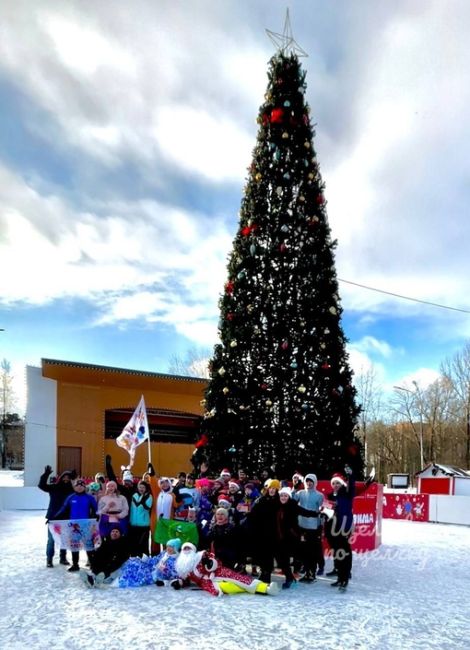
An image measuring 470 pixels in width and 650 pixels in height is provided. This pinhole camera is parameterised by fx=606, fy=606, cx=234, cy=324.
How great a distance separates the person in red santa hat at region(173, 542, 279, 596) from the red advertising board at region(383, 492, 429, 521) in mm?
13611

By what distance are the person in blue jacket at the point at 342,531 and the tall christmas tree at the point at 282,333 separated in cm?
447

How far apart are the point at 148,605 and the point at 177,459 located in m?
22.7

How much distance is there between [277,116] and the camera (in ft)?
49.5

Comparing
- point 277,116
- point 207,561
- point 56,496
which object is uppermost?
point 277,116

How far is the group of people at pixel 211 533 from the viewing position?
27.8 ft

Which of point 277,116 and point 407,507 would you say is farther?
point 407,507

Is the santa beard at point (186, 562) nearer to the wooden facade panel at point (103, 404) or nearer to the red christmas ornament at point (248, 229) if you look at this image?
the red christmas ornament at point (248, 229)

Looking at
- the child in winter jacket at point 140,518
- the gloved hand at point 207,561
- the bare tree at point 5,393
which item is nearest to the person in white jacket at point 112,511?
the child in winter jacket at point 140,518

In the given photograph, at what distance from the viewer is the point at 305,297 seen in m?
14.5

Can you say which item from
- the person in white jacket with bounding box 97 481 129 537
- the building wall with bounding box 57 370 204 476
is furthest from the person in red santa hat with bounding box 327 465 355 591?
the building wall with bounding box 57 370 204 476

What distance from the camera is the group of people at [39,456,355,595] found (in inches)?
334

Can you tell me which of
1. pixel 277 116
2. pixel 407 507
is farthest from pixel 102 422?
pixel 277 116

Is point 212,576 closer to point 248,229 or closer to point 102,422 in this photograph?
point 248,229

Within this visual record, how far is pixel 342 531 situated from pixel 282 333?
6013 millimetres
